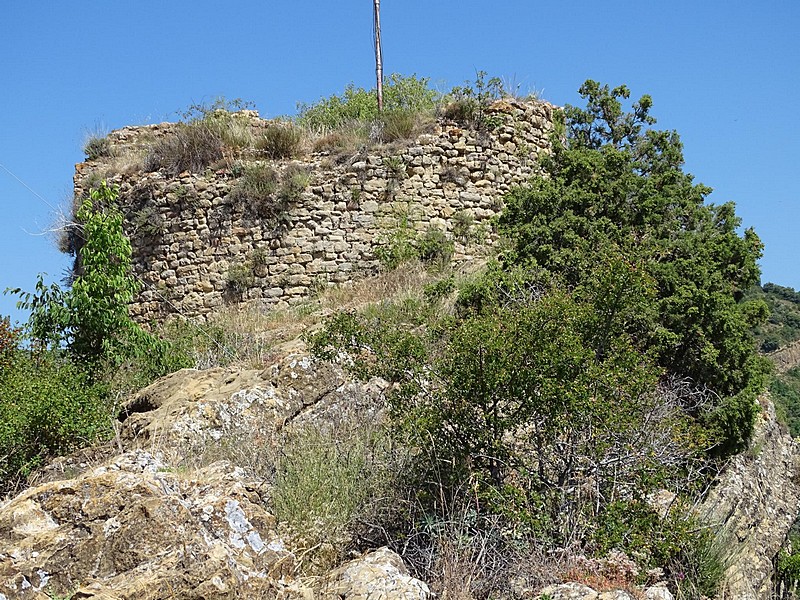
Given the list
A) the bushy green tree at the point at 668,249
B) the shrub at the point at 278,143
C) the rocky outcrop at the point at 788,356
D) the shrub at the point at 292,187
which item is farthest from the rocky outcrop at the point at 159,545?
the rocky outcrop at the point at 788,356

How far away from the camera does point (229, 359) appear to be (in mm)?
10297

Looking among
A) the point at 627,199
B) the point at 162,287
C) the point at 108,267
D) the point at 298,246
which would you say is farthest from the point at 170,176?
the point at 627,199

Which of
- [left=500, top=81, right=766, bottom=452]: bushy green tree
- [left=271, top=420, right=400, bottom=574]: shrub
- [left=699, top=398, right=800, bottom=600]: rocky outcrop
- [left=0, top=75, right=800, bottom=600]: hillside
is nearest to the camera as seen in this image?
[left=0, top=75, right=800, bottom=600]: hillside

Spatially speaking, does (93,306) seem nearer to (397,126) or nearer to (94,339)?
(94,339)

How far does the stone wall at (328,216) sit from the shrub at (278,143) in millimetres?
386

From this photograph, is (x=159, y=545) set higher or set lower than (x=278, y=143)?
lower

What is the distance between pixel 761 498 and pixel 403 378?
18.4 ft

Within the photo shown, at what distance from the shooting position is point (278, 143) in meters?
14.5

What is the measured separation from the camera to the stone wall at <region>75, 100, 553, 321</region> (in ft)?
44.1

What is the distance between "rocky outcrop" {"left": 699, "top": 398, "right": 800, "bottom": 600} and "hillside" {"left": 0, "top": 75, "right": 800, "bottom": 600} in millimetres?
58

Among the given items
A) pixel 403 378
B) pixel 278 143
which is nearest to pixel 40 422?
pixel 403 378

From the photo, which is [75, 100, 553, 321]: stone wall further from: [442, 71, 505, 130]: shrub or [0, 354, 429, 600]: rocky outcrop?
[0, 354, 429, 600]: rocky outcrop

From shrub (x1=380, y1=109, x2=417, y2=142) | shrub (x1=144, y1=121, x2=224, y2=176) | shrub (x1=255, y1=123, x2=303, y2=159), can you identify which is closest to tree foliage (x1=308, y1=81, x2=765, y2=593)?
shrub (x1=380, y1=109, x2=417, y2=142)

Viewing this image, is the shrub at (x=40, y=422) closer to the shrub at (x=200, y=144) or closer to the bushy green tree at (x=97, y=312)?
the bushy green tree at (x=97, y=312)
